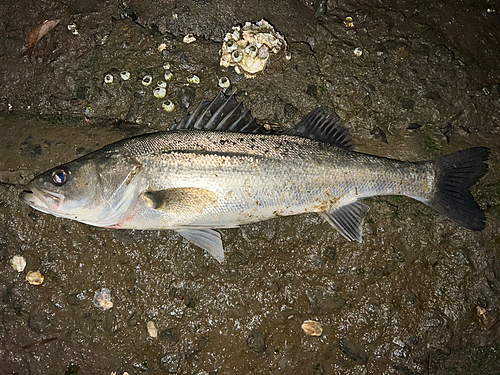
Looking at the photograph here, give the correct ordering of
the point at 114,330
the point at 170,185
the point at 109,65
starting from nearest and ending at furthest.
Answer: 1. the point at 170,185
2. the point at 114,330
3. the point at 109,65

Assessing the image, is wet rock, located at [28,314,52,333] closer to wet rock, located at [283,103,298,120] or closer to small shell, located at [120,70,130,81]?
small shell, located at [120,70,130,81]

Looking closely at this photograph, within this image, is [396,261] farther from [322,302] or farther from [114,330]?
[114,330]

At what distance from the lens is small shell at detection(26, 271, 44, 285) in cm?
346

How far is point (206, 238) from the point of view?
332 centimetres

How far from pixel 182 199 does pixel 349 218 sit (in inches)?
62.4

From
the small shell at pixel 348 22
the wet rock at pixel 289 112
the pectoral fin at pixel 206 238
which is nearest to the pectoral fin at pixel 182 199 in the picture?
the pectoral fin at pixel 206 238

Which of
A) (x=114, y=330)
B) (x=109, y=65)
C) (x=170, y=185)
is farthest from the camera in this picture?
(x=109, y=65)

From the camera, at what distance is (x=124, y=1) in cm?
386

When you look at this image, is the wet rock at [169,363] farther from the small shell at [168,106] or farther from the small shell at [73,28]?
the small shell at [73,28]

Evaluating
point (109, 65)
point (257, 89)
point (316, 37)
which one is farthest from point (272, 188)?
point (109, 65)

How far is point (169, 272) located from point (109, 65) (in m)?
2.22

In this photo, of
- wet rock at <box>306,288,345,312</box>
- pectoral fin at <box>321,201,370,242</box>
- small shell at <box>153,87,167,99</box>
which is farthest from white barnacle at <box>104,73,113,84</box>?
wet rock at <box>306,288,345,312</box>

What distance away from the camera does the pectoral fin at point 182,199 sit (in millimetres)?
3029

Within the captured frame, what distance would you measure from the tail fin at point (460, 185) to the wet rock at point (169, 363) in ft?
9.54
